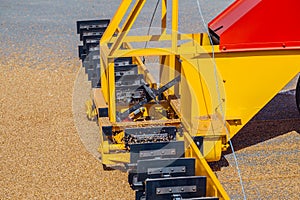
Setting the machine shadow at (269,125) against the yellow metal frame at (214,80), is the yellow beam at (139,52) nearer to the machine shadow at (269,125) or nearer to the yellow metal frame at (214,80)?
the yellow metal frame at (214,80)

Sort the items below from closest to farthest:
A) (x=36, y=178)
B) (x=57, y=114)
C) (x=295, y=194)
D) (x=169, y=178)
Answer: (x=169, y=178) → (x=295, y=194) → (x=36, y=178) → (x=57, y=114)

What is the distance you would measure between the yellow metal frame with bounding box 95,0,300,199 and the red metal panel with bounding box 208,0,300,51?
9 centimetres

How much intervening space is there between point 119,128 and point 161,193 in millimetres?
1258

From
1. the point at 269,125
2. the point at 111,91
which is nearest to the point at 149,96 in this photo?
the point at 111,91

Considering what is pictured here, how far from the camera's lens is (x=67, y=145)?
A: 19.0ft

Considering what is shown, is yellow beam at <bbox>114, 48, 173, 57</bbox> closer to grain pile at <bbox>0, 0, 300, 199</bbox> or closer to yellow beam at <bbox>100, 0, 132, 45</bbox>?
yellow beam at <bbox>100, 0, 132, 45</bbox>

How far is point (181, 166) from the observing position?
4090 millimetres

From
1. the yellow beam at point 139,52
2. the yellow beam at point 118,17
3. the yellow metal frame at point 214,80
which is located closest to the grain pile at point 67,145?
the yellow metal frame at point 214,80

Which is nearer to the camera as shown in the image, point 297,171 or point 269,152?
point 297,171

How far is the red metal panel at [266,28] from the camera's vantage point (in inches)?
193

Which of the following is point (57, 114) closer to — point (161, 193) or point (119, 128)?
point (119, 128)

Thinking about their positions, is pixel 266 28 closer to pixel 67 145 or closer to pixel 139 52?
pixel 139 52

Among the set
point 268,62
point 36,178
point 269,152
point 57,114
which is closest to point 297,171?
point 269,152

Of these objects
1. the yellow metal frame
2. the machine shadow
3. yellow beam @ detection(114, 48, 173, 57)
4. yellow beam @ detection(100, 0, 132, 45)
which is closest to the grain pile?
the machine shadow
